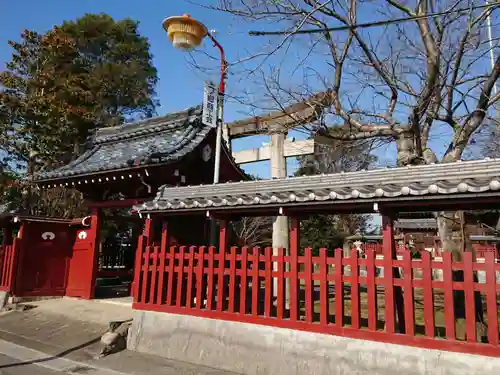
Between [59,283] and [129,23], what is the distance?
18.8 m

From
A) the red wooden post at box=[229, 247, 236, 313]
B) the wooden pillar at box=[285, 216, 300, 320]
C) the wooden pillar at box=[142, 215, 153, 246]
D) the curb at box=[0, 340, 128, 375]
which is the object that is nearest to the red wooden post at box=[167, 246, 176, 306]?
the wooden pillar at box=[142, 215, 153, 246]

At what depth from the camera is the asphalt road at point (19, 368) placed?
22.0 feet

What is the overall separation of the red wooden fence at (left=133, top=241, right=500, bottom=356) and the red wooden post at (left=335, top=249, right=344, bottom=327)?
1cm

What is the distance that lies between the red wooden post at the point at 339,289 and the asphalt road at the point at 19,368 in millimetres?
4918

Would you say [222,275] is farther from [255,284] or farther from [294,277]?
[294,277]

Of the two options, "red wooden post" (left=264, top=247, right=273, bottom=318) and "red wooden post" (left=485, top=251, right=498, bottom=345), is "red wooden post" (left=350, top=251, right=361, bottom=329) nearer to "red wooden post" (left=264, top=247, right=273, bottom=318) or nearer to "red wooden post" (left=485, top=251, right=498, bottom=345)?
"red wooden post" (left=264, top=247, right=273, bottom=318)

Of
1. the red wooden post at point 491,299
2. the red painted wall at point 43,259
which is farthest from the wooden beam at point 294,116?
the red painted wall at point 43,259

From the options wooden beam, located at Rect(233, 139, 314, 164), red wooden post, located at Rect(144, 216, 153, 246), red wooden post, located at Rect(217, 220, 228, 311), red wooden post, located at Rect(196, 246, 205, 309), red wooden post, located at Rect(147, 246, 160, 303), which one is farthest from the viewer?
wooden beam, located at Rect(233, 139, 314, 164)

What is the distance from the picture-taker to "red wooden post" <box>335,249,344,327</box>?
5984mm

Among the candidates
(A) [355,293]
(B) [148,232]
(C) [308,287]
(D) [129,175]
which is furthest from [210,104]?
(A) [355,293]

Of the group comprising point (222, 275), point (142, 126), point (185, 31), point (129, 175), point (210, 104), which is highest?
point (185, 31)

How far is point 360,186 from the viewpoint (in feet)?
21.0

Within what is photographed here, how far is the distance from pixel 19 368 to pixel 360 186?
6.68 m

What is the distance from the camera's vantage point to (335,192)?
607cm
